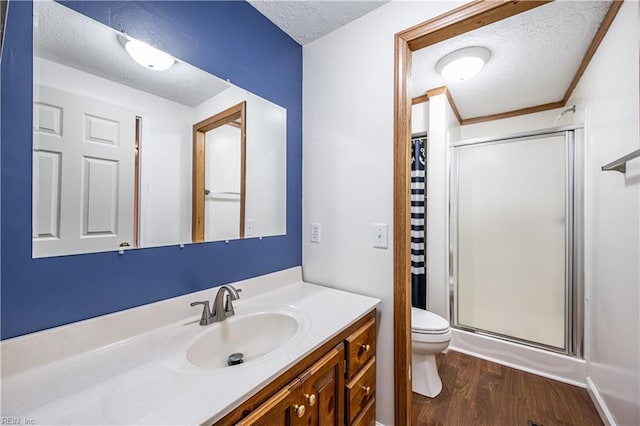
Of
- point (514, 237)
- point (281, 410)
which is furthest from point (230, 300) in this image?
point (514, 237)

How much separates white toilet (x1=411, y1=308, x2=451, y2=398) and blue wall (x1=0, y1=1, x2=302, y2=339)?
954 mm

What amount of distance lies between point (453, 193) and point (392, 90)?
1.52 metres

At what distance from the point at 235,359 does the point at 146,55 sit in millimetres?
1200

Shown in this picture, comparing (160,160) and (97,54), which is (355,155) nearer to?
(160,160)

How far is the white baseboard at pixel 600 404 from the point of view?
141 cm

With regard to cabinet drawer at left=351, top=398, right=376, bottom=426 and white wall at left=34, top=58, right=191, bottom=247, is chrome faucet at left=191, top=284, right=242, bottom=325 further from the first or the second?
cabinet drawer at left=351, top=398, right=376, bottom=426

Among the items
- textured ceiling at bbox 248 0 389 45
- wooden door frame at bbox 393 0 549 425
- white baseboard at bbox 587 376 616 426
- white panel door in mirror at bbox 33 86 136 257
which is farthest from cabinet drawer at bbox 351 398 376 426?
textured ceiling at bbox 248 0 389 45

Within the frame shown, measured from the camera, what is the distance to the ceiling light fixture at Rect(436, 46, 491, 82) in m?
1.76

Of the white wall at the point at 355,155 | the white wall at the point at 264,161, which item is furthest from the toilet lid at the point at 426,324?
the white wall at the point at 264,161

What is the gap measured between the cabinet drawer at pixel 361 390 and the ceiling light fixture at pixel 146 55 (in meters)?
1.48

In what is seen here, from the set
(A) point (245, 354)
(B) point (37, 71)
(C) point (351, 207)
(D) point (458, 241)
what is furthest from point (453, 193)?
(B) point (37, 71)

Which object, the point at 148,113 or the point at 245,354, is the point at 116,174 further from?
the point at 245,354

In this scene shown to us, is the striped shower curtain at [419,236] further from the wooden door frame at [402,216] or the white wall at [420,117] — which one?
the wooden door frame at [402,216]

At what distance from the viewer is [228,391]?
61 cm
